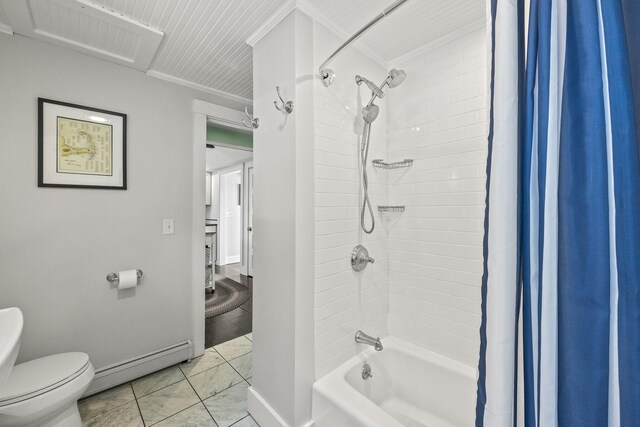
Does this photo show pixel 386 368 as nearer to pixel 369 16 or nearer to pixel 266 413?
pixel 266 413

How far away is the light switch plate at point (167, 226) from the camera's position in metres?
2.19

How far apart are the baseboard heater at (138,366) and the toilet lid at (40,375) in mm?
439

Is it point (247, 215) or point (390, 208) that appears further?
point (247, 215)

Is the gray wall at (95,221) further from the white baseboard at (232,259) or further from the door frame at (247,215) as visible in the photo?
the white baseboard at (232,259)

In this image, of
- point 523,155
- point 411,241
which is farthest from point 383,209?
point 523,155

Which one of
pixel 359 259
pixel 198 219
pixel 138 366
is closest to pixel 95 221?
pixel 198 219

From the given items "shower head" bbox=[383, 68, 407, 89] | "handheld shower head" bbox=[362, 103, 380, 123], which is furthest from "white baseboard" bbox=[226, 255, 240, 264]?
"shower head" bbox=[383, 68, 407, 89]

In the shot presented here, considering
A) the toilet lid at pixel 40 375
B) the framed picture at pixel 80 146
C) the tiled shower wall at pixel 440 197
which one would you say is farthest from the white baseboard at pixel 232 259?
the tiled shower wall at pixel 440 197

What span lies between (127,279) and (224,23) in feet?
6.12

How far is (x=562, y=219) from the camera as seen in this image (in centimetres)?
56

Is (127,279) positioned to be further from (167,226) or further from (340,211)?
(340,211)

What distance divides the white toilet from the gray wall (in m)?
0.34

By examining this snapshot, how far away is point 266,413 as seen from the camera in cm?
158

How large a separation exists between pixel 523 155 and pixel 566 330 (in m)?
0.39
